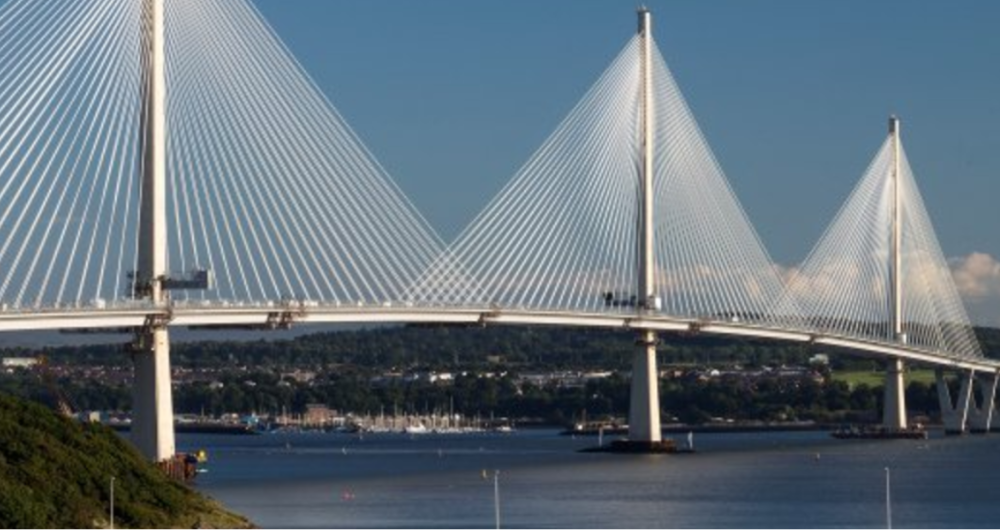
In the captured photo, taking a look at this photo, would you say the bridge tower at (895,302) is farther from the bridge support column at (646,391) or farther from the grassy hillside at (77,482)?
the grassy hillside at (77,482)

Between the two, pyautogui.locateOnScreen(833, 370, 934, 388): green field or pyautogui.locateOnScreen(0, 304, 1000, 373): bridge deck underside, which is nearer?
pyautogui.locateOnScreen(0, 304, 1000, 373): bridge deck underside

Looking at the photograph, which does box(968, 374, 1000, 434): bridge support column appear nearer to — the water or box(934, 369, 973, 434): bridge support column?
box(934, 369, 973, 434): bridge support column

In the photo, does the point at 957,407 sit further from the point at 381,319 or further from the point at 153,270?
the point at 153,270

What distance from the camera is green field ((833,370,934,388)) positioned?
502 feet

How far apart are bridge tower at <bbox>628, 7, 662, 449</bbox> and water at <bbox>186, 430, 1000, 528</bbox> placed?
1.20 m

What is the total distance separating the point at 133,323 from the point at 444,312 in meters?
→ 15.0

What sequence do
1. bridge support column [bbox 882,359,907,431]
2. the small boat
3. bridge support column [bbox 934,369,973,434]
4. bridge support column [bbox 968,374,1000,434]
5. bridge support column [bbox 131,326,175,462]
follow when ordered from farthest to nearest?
the small boat
bridge support column [bbox 968,374,1000,434]
bridge support column [bbox 934,369,973,434]
bridge support column [bbox 882,359,907,431]
bridge support column [bbox 131,326,175,462]

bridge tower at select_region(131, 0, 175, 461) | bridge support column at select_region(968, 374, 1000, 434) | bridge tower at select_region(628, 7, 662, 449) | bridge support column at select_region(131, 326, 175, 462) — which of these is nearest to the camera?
bridge tower at select_region(131, 0, 175, 461)

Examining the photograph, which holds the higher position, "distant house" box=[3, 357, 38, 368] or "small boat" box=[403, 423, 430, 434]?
"distant house" box=[3, 357, 38, 368]

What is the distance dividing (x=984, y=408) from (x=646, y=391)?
1599 inches

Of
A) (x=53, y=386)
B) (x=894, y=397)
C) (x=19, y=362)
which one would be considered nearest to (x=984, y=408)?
(x=894, y=397)

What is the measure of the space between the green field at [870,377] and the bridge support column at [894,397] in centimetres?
3536

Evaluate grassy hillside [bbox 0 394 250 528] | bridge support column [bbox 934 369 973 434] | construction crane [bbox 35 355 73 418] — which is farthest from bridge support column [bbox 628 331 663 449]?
grassy hillside [bbox 0 394 250 528]

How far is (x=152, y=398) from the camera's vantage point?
66.2 m
